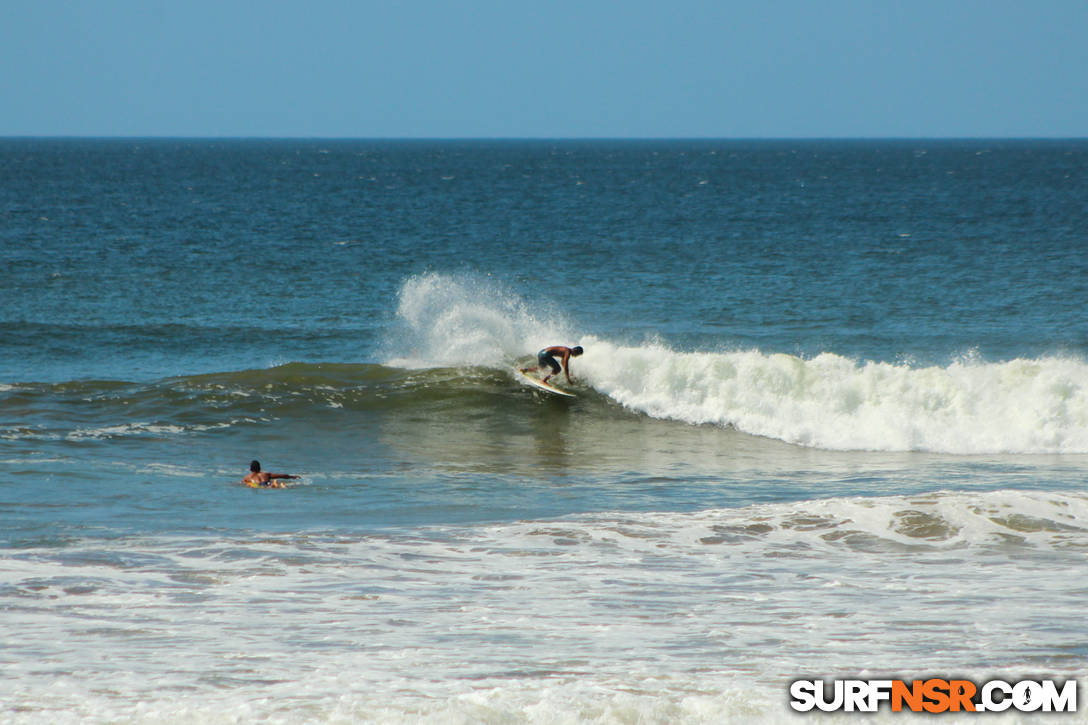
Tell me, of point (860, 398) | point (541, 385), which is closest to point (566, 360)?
point (541, 385)

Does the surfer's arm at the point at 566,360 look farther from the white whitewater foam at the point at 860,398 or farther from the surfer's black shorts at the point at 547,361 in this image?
the white whitewater foam at the point at 860,398

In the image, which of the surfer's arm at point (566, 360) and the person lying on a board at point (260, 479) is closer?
the person lying on a board at point (260, 479)

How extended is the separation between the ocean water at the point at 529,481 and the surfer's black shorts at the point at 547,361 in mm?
620

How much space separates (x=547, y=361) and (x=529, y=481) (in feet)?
20.4

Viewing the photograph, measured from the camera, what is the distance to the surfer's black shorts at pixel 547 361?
860 inches

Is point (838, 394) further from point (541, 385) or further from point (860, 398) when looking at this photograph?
point (541, 385)

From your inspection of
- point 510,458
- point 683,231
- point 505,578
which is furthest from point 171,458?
point 683,231

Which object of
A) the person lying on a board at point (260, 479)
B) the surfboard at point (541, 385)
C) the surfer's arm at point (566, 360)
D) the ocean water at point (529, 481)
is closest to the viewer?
the ocean water at point (529, 481)

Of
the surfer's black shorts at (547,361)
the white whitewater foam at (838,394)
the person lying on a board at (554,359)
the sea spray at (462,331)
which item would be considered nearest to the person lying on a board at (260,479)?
the person lying on a board at (554,359)

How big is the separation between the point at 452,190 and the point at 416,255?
139 ft

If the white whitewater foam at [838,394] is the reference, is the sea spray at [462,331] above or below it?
above

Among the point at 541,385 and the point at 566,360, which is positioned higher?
the point at 566,360

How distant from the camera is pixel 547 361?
22.1m

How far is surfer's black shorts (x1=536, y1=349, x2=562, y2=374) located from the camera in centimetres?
2184
